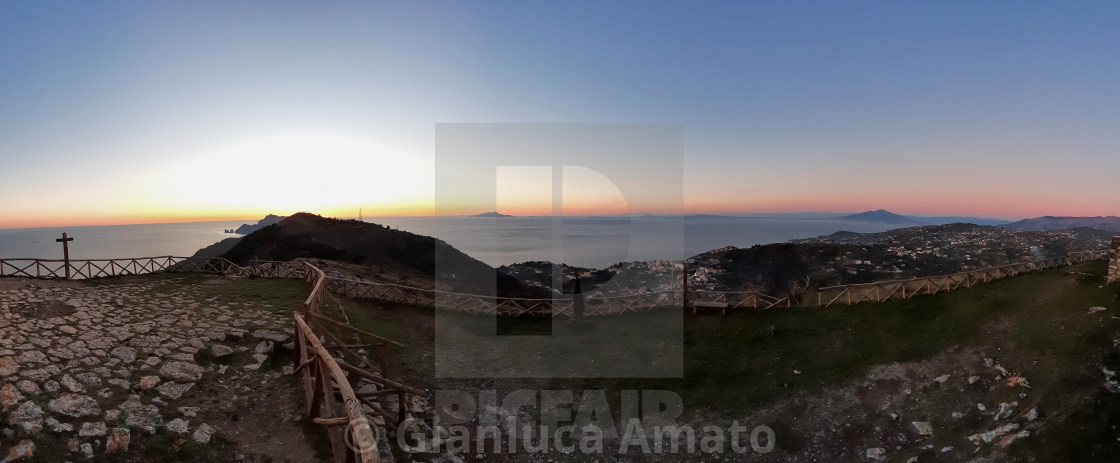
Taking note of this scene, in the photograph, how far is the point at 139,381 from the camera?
9.57 m

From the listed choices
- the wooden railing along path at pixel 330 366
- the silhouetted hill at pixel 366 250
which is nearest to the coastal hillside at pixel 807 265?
the silhouetted hill at pixel 366 250

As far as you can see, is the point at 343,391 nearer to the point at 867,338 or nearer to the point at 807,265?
the point at 867,338

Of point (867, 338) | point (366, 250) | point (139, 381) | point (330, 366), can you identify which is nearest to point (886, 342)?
point (867, 338)

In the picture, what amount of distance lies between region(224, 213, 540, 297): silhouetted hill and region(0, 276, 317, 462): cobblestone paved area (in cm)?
2165

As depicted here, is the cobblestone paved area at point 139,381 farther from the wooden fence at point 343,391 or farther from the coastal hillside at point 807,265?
the coastal hillside at point 807,265

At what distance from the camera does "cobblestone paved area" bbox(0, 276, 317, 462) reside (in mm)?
7676

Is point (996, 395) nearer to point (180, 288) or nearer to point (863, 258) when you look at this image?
point (180, 288)

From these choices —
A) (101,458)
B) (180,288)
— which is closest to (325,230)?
(180,288)

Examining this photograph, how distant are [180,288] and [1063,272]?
32377 mm

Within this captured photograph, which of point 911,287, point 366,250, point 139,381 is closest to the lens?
point 139,381

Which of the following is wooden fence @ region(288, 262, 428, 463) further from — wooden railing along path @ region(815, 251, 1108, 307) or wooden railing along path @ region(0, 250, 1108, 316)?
wooden railing along path @ region(815, 251, 1108, 307)

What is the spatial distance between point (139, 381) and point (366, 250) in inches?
1324

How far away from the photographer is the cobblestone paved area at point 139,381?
7676 mm

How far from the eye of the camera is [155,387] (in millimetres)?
9500
